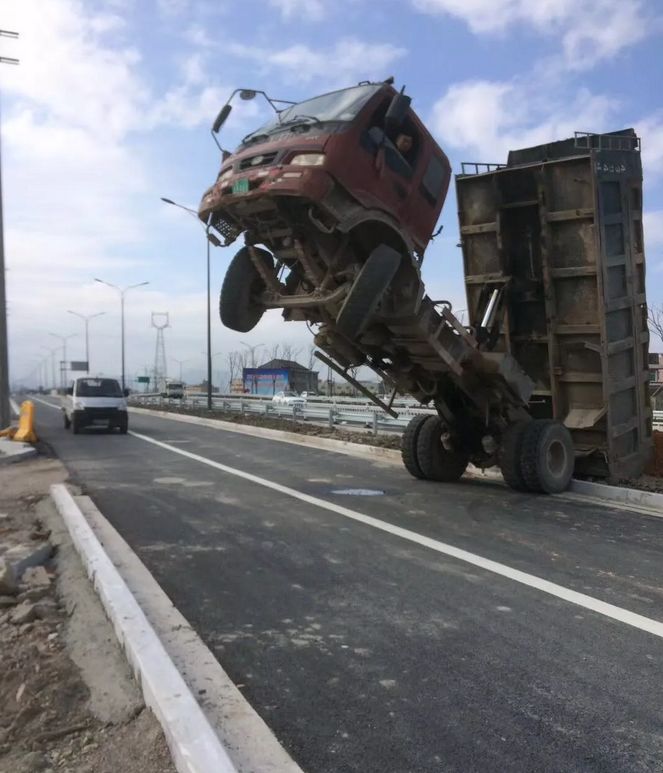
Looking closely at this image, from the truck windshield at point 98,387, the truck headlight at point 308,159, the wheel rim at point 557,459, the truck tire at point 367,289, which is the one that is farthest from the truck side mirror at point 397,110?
the truck windshield at point 98,387

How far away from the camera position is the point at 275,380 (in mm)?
59000

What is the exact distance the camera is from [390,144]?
7762mm

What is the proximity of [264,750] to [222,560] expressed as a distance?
3.51m

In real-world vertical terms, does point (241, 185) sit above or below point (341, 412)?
above

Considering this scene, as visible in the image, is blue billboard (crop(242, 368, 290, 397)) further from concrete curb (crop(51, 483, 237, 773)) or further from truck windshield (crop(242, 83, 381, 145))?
concrete curb (crop(51, 483, 237, 773))

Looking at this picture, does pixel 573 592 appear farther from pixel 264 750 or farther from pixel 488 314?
pixel 488 314

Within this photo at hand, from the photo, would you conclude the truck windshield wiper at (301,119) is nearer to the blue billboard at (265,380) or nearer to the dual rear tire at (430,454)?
the dual rear tire at (430,454)

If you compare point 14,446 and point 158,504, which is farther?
point 14,446

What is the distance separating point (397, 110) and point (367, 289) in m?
1.92

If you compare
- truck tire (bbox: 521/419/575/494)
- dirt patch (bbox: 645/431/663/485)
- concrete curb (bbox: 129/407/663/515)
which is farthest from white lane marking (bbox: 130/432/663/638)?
dirt patch (bbox: 645/431/663/485)

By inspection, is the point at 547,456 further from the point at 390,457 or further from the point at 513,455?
the point at 390,457

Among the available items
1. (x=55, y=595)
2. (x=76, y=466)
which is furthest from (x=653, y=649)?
(x=76, y=466)

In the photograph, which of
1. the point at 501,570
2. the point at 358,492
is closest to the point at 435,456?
the point at 358,492

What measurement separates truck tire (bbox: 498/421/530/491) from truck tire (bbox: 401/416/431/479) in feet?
5.50
